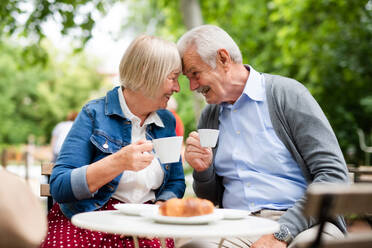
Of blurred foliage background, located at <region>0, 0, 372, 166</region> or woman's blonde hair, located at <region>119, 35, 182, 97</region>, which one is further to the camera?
blurred foliage background, located at <region>0, 0, 372, 166</region>

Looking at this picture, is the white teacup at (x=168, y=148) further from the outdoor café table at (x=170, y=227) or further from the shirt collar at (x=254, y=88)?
the shirt collar at (x=254, y=88)

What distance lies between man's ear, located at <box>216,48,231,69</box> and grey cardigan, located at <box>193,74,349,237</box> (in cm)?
25

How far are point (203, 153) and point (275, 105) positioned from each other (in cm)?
50

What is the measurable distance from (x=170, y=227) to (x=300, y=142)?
3.84 feet

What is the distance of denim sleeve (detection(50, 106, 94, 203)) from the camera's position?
7.48 ft

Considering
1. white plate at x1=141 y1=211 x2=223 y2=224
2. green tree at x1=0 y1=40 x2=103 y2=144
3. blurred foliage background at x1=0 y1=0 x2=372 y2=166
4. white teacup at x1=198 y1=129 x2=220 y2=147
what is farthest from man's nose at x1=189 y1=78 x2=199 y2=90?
green tree at x1=0 y1=40 x2=103 y2=144

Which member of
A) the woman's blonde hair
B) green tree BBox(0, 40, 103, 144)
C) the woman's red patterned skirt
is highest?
the woman's blonde hair

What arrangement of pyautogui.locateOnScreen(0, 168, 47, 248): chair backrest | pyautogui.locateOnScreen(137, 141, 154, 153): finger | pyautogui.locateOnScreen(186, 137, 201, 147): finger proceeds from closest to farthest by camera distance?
1. pyautogui.locateOnScreen(0, 168, 47, 248): chair backrest
2. pyautogui.locateOnScreen(137, 141, 154, 153): finger
3. pyautogui.locateOnScreen(186, 137, 201, 147): finger

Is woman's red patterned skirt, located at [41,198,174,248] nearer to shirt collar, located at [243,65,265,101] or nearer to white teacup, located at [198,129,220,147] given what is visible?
white teacup, located at [198,129,220,147]

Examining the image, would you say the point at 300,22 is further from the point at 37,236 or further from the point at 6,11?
the point at 37,236

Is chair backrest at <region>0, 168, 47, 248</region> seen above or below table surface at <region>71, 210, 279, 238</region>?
above

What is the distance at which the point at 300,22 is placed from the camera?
38.4 ft

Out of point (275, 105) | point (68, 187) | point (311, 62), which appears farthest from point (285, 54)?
point (68, 187)

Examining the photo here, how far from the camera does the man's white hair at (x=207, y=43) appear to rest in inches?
114
